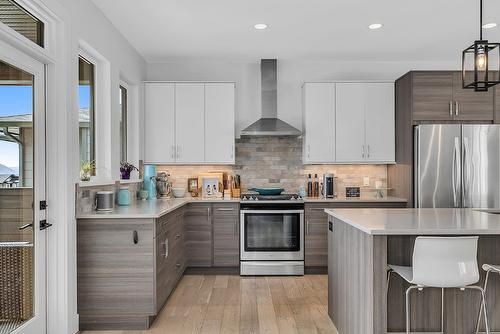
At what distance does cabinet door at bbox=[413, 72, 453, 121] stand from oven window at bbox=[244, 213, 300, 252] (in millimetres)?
1867

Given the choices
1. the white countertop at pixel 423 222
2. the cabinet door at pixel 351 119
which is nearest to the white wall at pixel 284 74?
the cabinet door at pixel 351 119

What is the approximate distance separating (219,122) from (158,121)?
2.53 feet

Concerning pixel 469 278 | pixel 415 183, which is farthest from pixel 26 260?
pixel 415 183

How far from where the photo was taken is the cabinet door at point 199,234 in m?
4.99

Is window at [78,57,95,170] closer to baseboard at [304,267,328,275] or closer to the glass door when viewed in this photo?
the glass door

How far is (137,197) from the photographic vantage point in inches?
198

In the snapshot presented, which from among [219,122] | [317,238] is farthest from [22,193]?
[317,238]

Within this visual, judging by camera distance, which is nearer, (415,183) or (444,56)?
(415,183)

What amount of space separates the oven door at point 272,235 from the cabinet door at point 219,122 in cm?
84

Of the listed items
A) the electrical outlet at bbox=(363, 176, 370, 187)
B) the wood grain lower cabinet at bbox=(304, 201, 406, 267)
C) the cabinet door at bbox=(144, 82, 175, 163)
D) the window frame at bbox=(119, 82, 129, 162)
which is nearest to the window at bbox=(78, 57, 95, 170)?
the window frame at bbox=(119, 82, 129, 162)

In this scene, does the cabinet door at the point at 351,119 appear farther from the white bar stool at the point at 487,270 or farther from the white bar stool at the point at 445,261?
the white bar stool at the point at 445,261

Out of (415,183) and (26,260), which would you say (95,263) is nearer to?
(26,260)

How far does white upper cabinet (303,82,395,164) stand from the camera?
5207 mm

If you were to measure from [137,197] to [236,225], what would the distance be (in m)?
1.25
